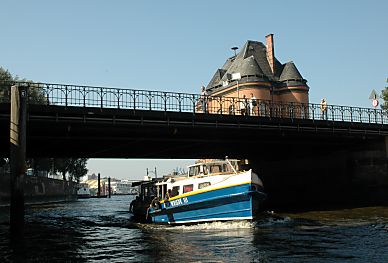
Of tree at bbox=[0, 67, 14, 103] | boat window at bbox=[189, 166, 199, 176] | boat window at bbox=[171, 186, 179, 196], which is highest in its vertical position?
tree at bbox=[0, 67, 14, 103]

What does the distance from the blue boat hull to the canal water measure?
585 mm

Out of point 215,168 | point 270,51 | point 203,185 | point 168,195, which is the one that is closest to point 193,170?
point 215,168

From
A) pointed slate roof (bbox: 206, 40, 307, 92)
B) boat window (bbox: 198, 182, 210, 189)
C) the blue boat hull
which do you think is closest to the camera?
the blue boat hull

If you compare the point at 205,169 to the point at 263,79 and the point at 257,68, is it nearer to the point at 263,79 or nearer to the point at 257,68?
the point at 263,79

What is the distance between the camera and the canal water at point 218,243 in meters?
16.9

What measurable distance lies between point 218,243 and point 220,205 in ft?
20.1

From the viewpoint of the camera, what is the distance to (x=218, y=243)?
2016 centimetres

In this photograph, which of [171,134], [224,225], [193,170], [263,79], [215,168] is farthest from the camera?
[263,79]

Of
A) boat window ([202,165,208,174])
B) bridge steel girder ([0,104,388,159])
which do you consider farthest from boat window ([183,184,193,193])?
bridge steel girder ([0,104,388,159])

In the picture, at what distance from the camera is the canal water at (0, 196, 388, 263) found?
16891 millimetres

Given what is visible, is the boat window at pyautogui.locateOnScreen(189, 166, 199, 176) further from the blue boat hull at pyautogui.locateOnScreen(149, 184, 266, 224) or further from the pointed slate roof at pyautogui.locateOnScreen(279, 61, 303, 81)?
the pointed slate roof at pyautogui.locateOnScreen(279, 61, 303, 81)

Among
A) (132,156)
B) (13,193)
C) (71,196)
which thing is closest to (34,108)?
(13,193)

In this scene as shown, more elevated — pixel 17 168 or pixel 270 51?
pixel 270 51

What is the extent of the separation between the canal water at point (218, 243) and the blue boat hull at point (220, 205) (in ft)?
1.92
